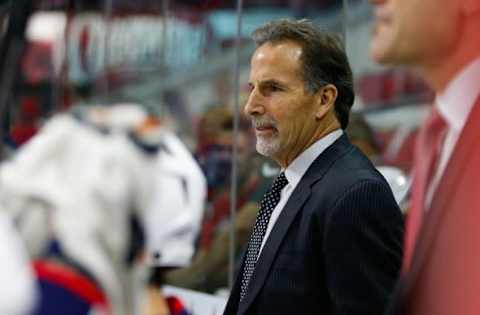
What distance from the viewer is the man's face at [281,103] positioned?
7.02ft

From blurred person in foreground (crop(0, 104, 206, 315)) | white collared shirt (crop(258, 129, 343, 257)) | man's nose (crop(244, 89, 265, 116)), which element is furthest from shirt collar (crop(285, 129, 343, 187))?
blurred person in foreground (crop(0, 104, 206, 315))

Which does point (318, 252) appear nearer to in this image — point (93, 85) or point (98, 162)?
point (93, 85)

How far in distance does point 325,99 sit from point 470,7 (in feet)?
2.88

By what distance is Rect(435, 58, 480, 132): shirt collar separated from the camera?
52.2 inches

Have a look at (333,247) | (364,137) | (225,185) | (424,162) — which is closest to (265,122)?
(333,247)

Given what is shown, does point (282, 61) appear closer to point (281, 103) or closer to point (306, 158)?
point (281, 103)

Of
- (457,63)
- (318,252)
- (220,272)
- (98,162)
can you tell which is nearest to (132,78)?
(98,162)

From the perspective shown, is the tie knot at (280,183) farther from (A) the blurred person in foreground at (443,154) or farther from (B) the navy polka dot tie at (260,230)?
(A) the blurred person in foreground at (443,154)

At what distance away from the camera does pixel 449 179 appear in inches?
52.2

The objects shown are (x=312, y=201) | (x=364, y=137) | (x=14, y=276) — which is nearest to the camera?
(x=14, y=276)

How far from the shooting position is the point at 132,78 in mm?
1499

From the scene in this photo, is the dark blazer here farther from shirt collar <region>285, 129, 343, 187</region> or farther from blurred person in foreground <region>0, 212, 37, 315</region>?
blurred person in foreground <region>0, 212, 37, 315</region>

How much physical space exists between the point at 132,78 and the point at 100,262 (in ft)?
1.45

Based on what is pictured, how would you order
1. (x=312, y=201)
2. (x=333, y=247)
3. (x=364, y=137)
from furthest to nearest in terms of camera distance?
(x=364, y=137) → (x=312, y=201) → (x=333, y=247)
